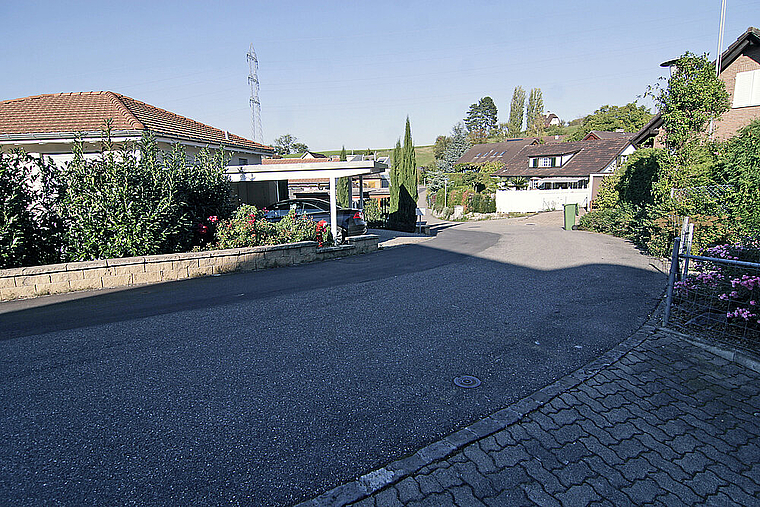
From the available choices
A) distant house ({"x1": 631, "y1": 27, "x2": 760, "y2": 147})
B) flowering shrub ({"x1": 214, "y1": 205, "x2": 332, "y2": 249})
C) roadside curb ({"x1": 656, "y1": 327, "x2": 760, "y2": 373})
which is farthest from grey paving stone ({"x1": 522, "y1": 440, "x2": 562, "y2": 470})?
distant house ({"x1": 631, "y1": 27, "x2": 760, "y2": 147})

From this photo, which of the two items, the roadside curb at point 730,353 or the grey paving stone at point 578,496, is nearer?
the grey paving stone at point 578,496

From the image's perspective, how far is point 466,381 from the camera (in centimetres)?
462

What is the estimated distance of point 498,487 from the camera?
3062mm

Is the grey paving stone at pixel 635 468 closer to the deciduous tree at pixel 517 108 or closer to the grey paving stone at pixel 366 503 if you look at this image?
the grey paving stone at pixel 366 503

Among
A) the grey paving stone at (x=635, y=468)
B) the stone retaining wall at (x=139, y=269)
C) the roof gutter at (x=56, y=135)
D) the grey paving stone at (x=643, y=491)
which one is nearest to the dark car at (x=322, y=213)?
the stone retaining wall at (x=139, y=269)

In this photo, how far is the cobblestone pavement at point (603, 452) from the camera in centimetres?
300

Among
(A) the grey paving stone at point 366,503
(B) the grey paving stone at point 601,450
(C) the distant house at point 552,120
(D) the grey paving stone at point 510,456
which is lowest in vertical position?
(B) the grey paving stone at point 601,450

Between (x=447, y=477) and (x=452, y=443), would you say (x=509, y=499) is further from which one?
(x=452, y=443)

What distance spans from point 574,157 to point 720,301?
4255cm

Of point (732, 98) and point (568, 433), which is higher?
point (732, 98)

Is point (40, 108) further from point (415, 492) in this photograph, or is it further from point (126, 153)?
point (415, 492)

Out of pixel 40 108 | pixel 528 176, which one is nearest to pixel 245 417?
pixel 40 108

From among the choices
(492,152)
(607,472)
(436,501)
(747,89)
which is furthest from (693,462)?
(492,152)

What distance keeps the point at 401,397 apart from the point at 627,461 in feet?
6.20
